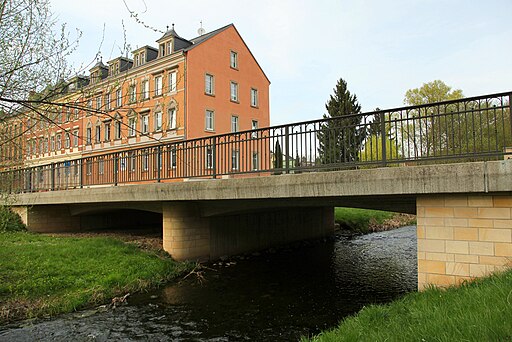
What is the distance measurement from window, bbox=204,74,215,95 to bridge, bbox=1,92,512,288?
50.1ft

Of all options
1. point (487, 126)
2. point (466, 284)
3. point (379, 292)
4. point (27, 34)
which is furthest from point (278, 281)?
point (27, 34)

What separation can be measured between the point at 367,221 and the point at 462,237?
1901 cm

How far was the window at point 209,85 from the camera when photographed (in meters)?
28.0

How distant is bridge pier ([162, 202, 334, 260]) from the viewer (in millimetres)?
12715

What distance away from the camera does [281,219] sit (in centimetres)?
1747

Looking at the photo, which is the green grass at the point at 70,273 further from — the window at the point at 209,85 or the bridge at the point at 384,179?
the window at the point at 209,85

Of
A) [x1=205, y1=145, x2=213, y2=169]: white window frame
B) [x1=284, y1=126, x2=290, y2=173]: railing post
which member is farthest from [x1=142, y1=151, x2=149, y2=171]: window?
[x1=284, y1=126, x2=290, y2=173]: railing post

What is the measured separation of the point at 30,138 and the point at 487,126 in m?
7.04

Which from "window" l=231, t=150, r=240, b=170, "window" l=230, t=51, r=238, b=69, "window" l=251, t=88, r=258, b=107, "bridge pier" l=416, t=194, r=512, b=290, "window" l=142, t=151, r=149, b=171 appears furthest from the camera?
"window" l=251, t=88, r=258, b=107

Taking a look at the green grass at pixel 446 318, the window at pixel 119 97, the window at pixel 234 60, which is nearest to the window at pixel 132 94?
the window at pixel 119 97

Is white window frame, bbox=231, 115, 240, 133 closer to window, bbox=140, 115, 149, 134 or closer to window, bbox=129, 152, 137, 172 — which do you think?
window, bbox=129, 152, 137, 172

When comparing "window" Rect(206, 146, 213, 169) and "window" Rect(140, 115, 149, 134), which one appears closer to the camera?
"window" Rect(140, 115, 149, 134)

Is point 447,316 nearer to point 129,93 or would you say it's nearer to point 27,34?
point 129,93

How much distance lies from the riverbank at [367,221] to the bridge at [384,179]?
1182cm
